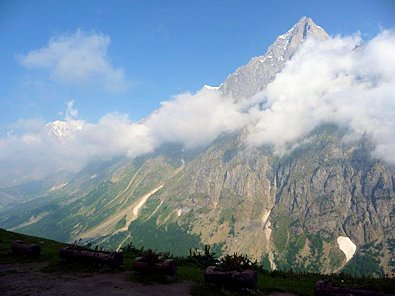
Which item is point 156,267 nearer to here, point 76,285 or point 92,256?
point 76,285

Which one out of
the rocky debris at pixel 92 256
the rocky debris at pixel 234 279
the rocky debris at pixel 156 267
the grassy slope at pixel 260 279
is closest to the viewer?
the rocky debris at pixel 234 279

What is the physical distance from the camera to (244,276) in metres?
25.4

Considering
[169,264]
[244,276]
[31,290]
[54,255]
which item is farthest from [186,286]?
[54,255]

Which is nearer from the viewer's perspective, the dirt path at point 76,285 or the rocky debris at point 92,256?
the dirt path at point 76,285

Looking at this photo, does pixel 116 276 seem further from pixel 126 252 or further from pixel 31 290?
pixel 126 252

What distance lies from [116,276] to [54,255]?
39.8 ft

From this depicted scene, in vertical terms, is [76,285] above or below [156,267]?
below

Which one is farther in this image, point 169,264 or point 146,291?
point 169,264

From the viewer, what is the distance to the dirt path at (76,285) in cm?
2420

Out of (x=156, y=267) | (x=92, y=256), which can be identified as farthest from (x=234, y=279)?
(x=92, y=256)

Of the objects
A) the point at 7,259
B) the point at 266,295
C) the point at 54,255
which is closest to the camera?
the point at 266,295

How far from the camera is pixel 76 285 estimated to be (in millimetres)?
25875

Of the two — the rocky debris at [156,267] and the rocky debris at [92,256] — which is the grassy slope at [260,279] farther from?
the rocky debris at [156,267]

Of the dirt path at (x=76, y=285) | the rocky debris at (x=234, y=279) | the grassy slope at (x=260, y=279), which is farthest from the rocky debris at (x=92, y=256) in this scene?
the rocky debris at (x=234, y=279)
